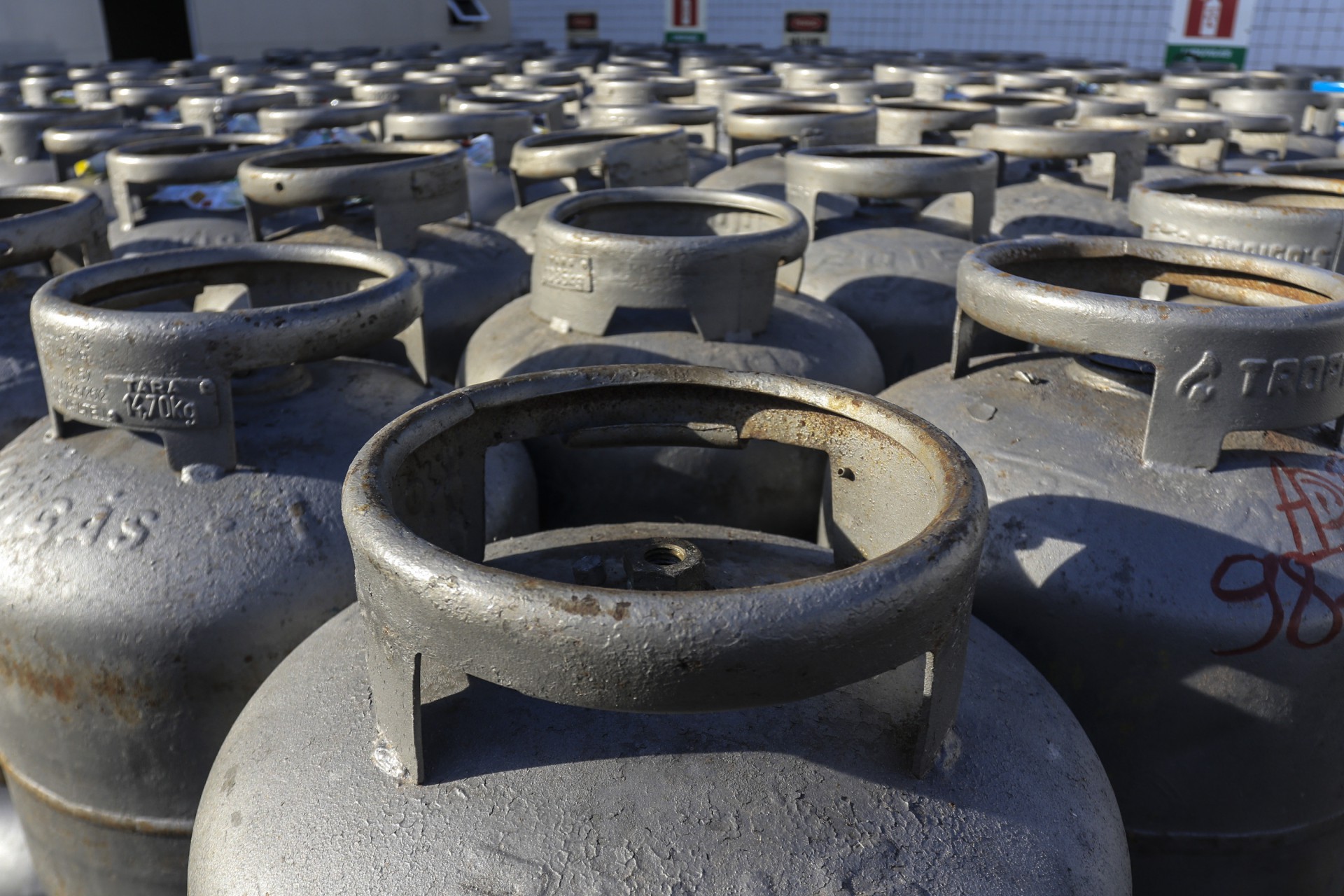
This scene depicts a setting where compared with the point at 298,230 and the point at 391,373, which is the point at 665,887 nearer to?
the point at 391,373

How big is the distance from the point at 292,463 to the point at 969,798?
124 centimetres

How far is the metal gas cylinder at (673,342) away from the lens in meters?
2.17

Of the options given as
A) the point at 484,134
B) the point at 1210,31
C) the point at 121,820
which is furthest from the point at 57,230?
the point at 1210,31

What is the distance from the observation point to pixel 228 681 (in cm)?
164

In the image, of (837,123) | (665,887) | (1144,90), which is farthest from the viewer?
(1144,90)

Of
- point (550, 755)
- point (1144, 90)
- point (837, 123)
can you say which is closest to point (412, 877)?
point (550, 755)

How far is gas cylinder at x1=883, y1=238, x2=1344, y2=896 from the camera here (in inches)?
60.6

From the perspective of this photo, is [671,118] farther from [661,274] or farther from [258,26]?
[258,26]

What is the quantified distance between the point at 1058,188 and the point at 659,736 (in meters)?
3.30

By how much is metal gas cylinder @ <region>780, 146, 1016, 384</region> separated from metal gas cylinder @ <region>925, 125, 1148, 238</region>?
363mm

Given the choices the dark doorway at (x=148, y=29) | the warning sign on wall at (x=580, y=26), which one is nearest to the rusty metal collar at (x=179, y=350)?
the warning sign on wall at (x=580, y=26)

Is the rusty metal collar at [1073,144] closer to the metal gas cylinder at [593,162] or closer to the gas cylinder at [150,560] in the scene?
the metal gas cylinder at [593,162]

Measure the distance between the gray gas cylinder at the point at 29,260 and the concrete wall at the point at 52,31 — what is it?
34.9 ft

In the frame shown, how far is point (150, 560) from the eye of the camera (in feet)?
5.32
